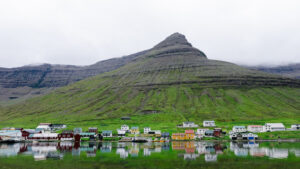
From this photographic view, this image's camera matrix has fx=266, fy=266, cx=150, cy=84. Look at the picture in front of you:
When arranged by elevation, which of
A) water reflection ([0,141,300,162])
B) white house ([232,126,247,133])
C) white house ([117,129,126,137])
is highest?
white house ([232,126,247,133])

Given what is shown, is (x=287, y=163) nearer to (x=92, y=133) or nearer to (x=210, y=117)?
(x=92, y=133)

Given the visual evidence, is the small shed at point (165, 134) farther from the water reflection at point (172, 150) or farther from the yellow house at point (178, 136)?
the water reflection at point (172, 150)

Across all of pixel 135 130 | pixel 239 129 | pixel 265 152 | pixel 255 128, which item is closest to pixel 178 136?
pixel 135 130

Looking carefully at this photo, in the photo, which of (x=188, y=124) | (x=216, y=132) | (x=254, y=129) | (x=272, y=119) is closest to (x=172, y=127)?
(x=188, y=124)

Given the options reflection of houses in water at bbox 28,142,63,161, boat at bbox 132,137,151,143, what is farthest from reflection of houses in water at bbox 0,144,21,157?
boat at bbox 132,137,151,143

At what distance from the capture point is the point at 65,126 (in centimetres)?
18525

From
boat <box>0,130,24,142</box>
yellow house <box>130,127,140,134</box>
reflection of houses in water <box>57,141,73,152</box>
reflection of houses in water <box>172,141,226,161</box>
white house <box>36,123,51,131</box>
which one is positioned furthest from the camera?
white house <box>36,123,51,131</box>

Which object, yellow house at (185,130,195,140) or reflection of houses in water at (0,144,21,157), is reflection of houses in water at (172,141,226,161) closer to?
yellow house at (185,130,195,140)

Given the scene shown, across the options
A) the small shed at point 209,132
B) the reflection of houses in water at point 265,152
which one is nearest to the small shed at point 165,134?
the small shed at point 209,132

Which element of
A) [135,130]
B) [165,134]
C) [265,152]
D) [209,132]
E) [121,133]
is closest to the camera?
[265,152]

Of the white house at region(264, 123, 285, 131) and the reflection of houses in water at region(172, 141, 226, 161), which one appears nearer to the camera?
the reflection of houses in water at region(172, 141, 226, 161)

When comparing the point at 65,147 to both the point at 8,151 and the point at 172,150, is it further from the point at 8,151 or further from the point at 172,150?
the point at 172,150

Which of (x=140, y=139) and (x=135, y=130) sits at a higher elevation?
(x=135, y=130)

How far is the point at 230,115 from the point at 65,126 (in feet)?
394
